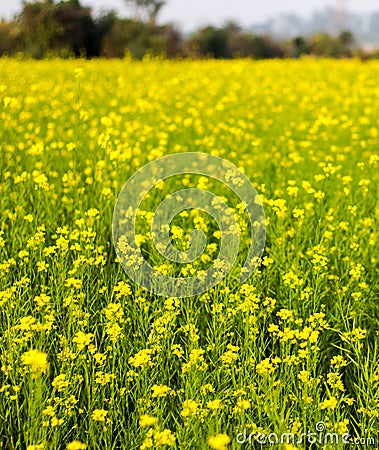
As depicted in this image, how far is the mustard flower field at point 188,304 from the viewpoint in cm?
221

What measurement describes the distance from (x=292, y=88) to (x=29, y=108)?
463 cm

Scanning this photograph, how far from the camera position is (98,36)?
15.1 m

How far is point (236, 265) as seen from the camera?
3.14m

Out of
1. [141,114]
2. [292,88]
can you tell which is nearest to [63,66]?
[292,88]

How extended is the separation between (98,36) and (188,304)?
529 inches

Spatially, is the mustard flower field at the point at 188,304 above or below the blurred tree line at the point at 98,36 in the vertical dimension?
below

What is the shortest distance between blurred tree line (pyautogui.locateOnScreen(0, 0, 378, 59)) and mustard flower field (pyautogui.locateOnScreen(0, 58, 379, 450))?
589 centimetres

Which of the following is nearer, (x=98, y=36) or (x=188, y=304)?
(x=188, y=304)

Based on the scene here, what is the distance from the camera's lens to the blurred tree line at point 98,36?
508 inches

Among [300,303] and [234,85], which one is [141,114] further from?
[300,303]

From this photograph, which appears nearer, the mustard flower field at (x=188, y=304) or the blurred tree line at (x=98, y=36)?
the mustard flower field at (x=188, y=304)

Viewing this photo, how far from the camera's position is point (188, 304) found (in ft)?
9.09

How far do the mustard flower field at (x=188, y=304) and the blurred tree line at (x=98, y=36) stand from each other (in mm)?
5885

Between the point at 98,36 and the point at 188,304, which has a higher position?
the point at 98,36
